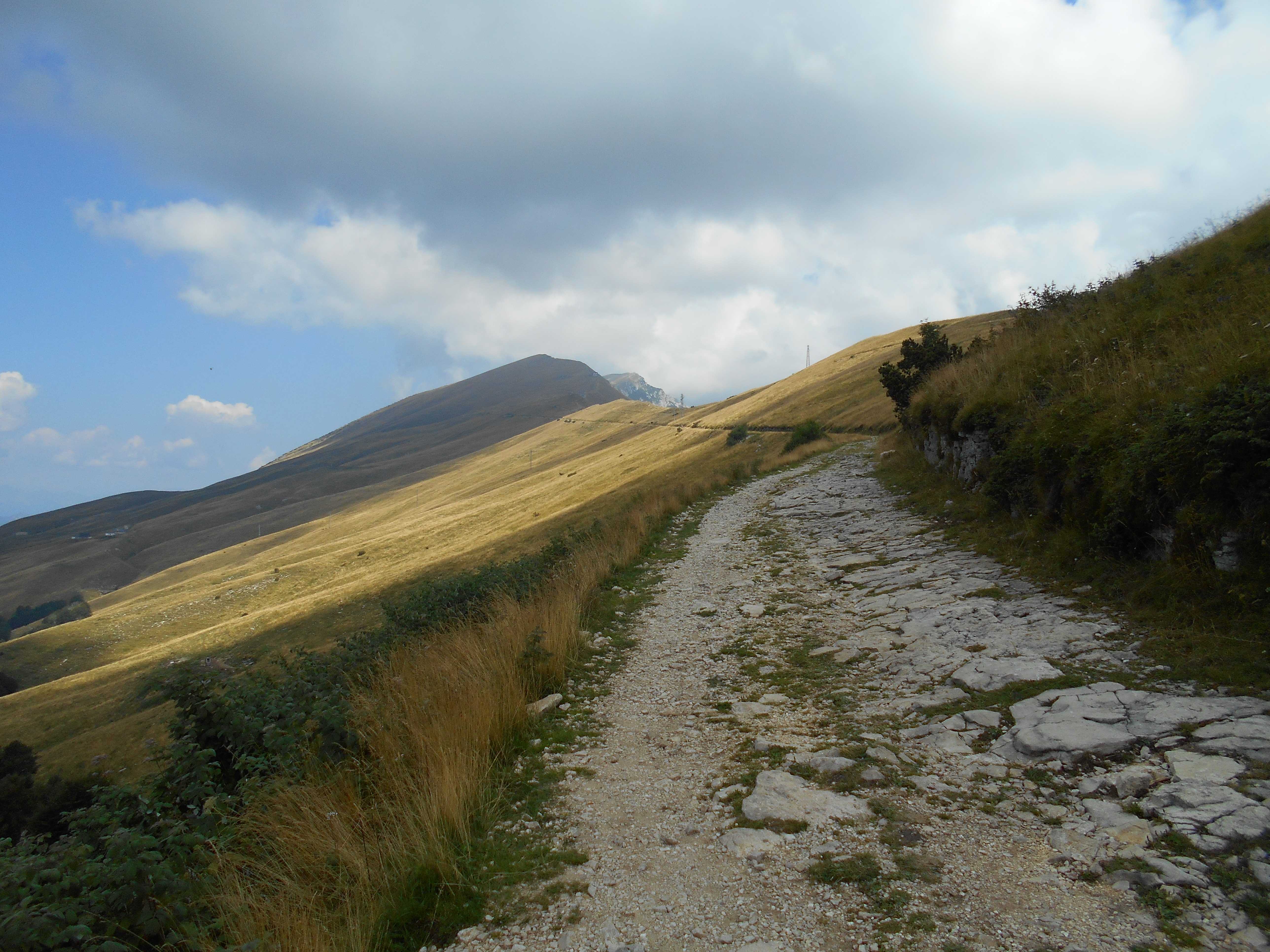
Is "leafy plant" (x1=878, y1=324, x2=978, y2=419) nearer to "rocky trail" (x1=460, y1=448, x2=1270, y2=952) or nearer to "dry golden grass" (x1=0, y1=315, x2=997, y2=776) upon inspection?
"dry golden grass" (x1=0, y1=315, x2=997, y2=776)

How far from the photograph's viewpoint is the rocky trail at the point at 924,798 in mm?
3365

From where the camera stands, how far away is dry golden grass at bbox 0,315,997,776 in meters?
45.0

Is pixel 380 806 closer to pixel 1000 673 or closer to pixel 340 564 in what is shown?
pixel 1000 673

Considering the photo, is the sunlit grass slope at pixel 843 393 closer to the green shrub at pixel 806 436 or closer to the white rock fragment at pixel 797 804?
the green shrub at pixel 806 436

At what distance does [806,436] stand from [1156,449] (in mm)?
27362

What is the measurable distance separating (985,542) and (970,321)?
270 feet

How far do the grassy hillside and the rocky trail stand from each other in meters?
0.74

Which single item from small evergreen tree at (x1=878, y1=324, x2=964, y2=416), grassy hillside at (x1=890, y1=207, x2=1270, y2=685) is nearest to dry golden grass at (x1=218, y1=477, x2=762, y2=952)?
grassy hillside at (x1=890, y1=207, x2=1270, y2=685)

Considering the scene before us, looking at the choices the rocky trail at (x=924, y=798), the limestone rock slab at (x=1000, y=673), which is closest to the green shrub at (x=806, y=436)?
the rocky trail at (x=924, y=798)

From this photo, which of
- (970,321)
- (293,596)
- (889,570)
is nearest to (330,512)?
(293,596)

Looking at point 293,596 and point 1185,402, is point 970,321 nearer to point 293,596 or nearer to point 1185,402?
point 1185,402

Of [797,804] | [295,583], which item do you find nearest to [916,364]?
[797,804]

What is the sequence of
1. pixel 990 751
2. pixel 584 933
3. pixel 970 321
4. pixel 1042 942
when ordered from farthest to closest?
pixel 970 321, pixel 990 751, pixel 584 933, pixel 1042 942

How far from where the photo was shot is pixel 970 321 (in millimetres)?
79250
